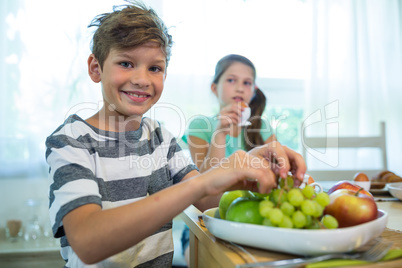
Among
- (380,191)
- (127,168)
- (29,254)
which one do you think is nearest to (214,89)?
(380,191)

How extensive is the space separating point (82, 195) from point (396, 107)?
97.5 inches

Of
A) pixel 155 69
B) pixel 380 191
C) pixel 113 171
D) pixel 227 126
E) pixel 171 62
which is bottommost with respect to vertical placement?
pixel 380 191

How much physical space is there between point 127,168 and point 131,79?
24cm

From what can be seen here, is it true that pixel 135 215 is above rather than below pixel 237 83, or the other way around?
below

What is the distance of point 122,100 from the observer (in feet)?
2.82

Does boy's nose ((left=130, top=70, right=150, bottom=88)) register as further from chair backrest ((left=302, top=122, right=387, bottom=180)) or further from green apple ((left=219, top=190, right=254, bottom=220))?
chair backrest ((left=302, top=122, right=387, bottom=180))

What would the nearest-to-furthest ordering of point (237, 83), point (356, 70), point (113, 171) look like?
point (113, 171) → point (237, 83) → point (356, 70)

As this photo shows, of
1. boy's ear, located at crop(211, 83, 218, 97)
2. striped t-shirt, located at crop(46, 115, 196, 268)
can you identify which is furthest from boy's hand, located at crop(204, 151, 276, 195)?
boy's ear, located at crop(211, 83, 218, 97)

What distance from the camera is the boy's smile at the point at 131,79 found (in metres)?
0.83

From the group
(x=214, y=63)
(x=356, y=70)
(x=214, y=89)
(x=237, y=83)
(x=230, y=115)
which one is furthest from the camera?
(x=356, y=70)

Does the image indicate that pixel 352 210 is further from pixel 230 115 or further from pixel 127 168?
pixel 230 115

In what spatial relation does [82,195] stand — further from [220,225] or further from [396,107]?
[396,107]

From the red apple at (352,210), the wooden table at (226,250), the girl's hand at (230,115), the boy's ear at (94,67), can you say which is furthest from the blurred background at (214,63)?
the red apple at (352,210)

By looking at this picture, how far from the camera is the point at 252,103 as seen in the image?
6.57ft
